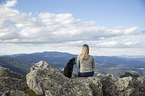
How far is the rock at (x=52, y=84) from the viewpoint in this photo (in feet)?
32.8

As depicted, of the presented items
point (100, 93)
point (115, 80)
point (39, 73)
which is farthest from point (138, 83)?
point (39, 73)

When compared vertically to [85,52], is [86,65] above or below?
below

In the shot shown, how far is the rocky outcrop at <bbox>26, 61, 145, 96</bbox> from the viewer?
33.3 feet

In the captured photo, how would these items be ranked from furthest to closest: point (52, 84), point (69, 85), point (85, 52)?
1. point (85, 52)
2. point (69, 85)
3. point (52, 84)

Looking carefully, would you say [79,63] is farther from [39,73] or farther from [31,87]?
[31,87]

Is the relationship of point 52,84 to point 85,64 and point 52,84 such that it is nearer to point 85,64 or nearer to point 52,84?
point 52,84

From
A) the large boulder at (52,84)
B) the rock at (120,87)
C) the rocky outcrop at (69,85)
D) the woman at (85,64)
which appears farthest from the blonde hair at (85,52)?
the rock at (120,87)

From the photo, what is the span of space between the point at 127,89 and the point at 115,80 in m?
1.68

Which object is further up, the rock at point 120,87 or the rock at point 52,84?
the rock at point 52,84

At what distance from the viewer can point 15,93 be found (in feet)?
29.2

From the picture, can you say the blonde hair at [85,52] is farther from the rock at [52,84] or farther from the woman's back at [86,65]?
the rock at [52,84]

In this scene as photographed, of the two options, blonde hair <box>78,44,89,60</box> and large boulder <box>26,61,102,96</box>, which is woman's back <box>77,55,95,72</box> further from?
large boulder <box>26,61,102,96</box>

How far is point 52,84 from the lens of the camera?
10391 mm

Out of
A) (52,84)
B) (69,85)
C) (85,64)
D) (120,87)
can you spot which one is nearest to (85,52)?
(85,64)
